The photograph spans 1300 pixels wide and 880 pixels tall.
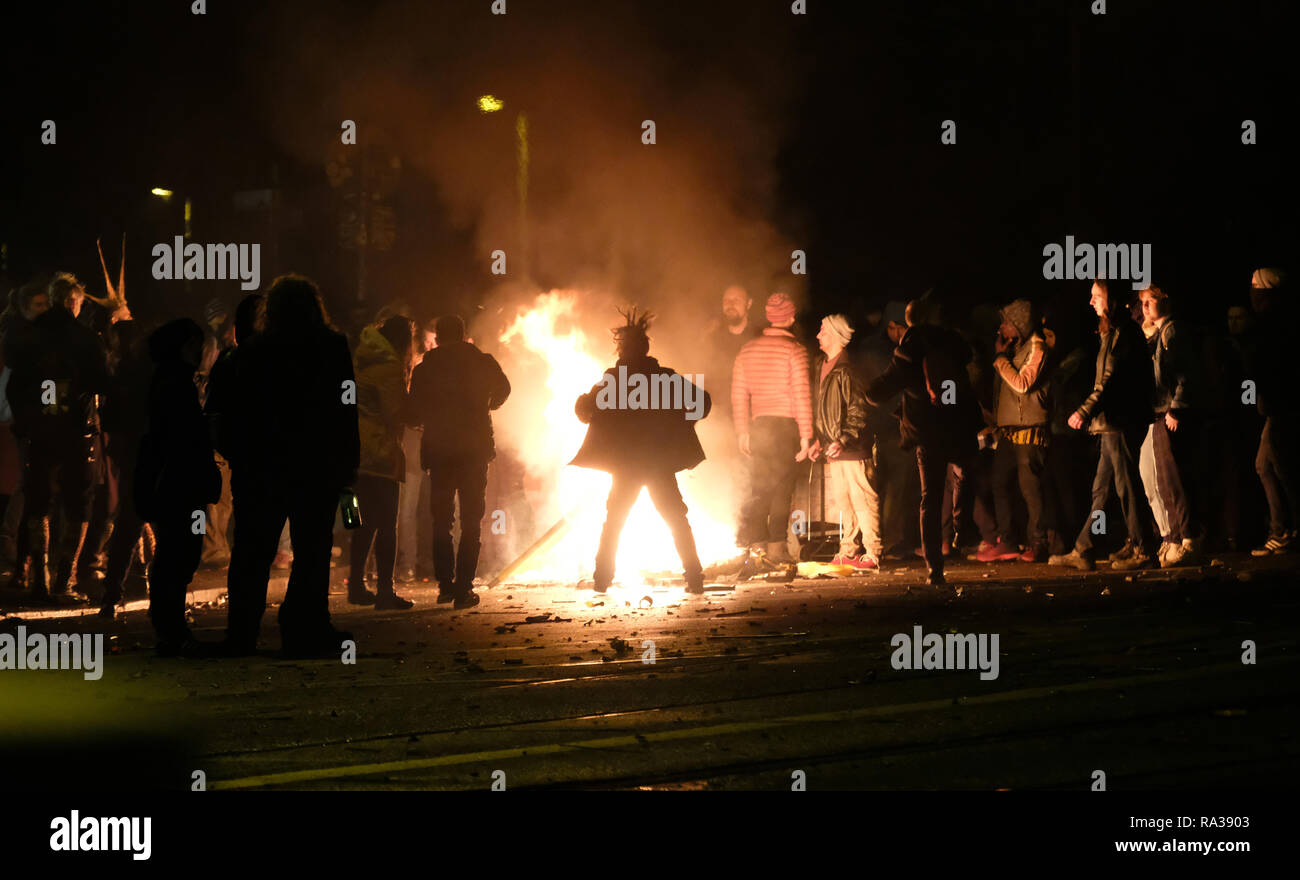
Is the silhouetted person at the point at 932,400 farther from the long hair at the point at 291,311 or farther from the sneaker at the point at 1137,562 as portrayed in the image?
the long hair at the point at 291,311

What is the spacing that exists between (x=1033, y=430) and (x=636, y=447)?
3.92 m

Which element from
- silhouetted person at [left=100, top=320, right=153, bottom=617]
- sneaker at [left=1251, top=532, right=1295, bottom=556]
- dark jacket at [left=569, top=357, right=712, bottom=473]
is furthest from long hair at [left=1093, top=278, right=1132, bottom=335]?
silhouetted person at [left=100, top=320, right=153, bottom=617]

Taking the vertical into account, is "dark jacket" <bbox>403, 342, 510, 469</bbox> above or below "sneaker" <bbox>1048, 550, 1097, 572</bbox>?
above

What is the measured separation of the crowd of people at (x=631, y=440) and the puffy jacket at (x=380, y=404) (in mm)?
18

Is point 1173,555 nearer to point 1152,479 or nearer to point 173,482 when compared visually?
point 1152,479

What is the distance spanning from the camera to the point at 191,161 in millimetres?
19562

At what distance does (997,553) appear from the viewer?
1324 centimetres

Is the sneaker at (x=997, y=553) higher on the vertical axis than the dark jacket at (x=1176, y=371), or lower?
lower

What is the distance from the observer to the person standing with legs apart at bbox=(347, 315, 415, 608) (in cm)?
1066

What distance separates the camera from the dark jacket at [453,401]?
A: 10.7 m

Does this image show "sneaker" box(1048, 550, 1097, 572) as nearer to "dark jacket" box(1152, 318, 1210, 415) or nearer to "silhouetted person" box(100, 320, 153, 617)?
"dark jacket" box(1152, 318, 1210, 415)

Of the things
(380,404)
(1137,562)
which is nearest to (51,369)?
(380,404)

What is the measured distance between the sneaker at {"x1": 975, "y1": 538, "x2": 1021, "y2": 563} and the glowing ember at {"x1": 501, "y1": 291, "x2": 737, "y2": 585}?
2308 mm

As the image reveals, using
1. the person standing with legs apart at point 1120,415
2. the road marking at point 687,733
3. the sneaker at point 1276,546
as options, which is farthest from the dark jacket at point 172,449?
the sneaker at point 1276,546
